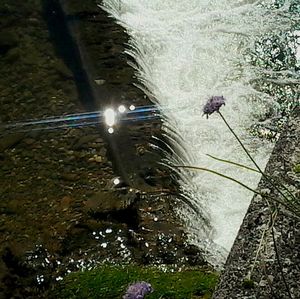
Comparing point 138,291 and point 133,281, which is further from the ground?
point 133,281

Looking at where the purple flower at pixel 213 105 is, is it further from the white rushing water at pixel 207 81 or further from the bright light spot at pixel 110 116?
the bright light spot at pixel 110 116

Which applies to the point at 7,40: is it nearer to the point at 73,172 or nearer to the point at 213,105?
the point at 73,172

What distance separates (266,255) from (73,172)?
2717mm

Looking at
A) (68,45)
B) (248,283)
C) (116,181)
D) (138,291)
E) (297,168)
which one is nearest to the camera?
(138,291)

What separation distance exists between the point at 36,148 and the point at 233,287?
10.3 feet

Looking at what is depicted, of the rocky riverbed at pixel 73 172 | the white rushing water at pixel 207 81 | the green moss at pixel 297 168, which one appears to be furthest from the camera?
the white rushing water at pixel 207 81

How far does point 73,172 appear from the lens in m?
4.57

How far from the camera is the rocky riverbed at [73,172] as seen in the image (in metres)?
3.86

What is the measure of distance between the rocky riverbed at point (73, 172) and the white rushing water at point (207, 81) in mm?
226

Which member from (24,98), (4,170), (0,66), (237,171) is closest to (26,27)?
(0,66)

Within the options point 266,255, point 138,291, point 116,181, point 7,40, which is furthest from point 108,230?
point 7,40

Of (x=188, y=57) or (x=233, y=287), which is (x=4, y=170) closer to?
(x=188, y=57)

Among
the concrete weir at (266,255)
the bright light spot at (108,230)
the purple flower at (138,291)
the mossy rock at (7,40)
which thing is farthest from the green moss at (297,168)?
the mossy rock at (7,40)

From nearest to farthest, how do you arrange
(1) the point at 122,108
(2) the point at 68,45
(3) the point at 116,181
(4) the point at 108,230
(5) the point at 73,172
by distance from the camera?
(4) the point at 108,230 → (3) the point at 116,181 → (5) the point at 73,172 → (1) the point at 122,108 → (2) the point at 68,45
